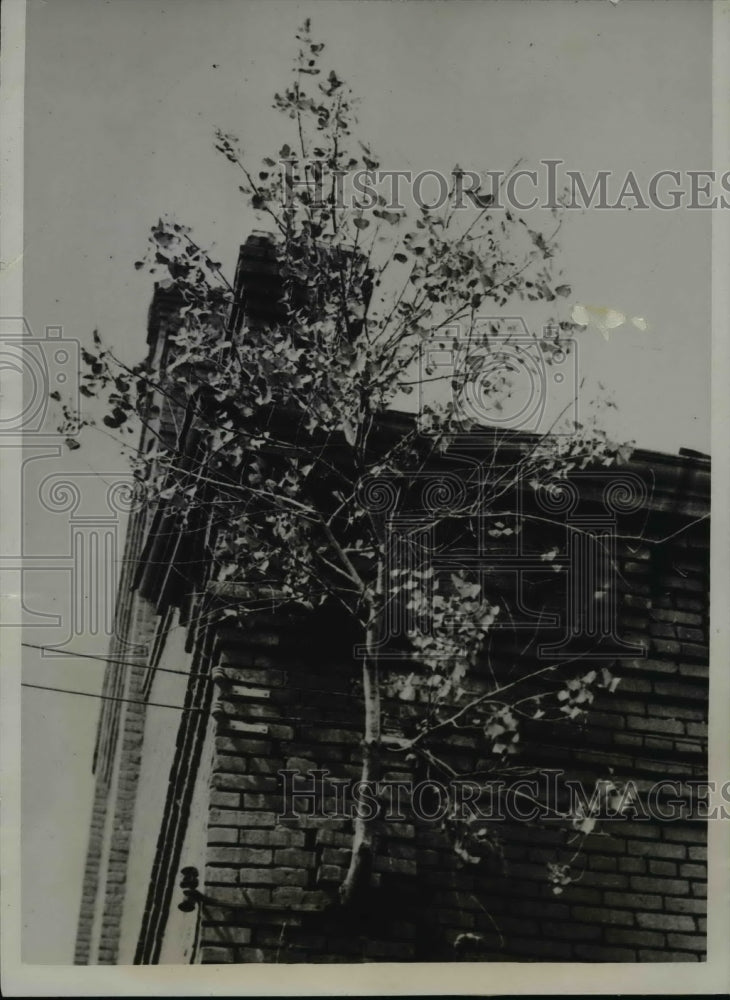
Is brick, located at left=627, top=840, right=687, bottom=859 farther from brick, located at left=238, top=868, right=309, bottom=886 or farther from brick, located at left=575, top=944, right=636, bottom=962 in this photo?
brick, located at left=238, top=868, right=309, bottom=886

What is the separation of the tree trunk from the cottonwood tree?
0.01m

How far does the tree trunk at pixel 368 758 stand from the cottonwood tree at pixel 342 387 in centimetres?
1

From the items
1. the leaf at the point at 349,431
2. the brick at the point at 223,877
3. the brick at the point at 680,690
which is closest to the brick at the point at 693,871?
the brick at the point at 680,690

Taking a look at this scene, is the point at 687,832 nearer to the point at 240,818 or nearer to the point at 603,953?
the point at 603,953

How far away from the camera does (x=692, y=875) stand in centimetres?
318

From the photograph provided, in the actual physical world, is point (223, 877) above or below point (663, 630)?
below

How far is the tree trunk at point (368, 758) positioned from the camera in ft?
9.93

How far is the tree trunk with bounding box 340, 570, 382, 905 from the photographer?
9.93ft

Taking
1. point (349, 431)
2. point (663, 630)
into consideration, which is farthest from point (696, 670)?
point (349, 431)

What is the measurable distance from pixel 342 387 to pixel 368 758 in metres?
1.19

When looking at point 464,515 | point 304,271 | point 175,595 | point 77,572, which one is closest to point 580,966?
point 464,515

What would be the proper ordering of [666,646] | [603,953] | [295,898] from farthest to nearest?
[666,646] → [603,953] → [295,898]

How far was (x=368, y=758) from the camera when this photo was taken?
310 centimetres

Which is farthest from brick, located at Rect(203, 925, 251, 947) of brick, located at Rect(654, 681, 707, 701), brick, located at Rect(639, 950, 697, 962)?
brick, located at Rect(654, 681, 707, 701)
